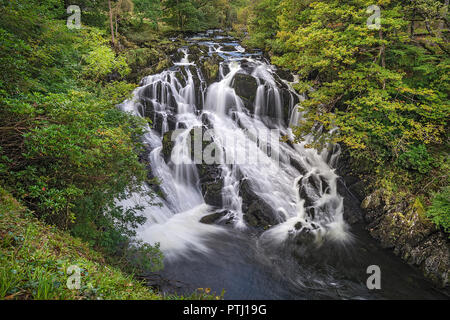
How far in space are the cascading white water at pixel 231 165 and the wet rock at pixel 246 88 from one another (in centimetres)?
24

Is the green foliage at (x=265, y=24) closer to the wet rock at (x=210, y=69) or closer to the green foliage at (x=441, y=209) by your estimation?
the wet rock at (x=210, y=69)

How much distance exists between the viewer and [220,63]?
16109 millimetres

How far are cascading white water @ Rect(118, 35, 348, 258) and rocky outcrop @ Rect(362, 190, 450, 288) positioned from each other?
1.36 meters

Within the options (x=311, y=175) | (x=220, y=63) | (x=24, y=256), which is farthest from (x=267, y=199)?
(x=220, y=63)

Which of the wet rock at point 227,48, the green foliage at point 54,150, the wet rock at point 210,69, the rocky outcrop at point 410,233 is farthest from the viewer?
the wet rock at point 227,48

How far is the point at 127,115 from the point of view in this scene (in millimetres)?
8234

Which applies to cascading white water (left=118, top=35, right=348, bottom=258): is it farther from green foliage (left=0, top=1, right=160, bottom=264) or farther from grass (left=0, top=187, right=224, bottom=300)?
grass (left=0, top=187, right=224, bottom=300)

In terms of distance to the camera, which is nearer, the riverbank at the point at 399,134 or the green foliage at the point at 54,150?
the green foliage at the point at 54,150

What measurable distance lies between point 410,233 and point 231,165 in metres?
7.74

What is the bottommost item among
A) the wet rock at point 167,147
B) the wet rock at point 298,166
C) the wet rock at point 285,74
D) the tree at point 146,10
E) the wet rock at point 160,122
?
the wet rock at point 298,166

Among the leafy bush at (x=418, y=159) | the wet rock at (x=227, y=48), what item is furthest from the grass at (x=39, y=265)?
the wet rock at (x=227, y=48)

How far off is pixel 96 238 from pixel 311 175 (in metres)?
9.93

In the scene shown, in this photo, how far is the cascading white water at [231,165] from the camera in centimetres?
971

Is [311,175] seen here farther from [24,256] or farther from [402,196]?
[24,256]
